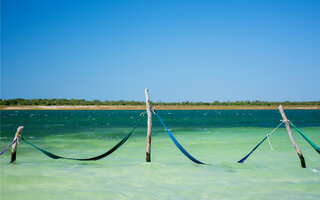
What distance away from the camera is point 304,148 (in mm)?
14016

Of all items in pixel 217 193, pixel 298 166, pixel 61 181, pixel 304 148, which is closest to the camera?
pixel 217 193

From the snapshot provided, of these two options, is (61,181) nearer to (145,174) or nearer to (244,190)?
(145,174)

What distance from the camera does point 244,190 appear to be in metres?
6.89

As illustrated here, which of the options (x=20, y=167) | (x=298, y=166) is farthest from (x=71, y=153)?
(x=298, y=166)

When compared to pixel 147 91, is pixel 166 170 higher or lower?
lower

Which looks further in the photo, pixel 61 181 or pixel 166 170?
pixel 166 170

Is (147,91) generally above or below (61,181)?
above

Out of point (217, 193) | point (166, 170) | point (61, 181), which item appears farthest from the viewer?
point (166, 170)

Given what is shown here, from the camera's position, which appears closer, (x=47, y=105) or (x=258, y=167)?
(x=258, y=167)

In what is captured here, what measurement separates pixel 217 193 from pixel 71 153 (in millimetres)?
8185

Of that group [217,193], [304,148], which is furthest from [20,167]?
[304,148]

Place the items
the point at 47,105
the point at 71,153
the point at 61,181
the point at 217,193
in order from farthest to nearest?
the point at 47,105 → the point at 71,153 → the point at 61,181 → the point at 217,193

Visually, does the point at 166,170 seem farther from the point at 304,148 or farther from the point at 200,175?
the point at 304,148

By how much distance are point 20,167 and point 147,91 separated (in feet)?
15.0
